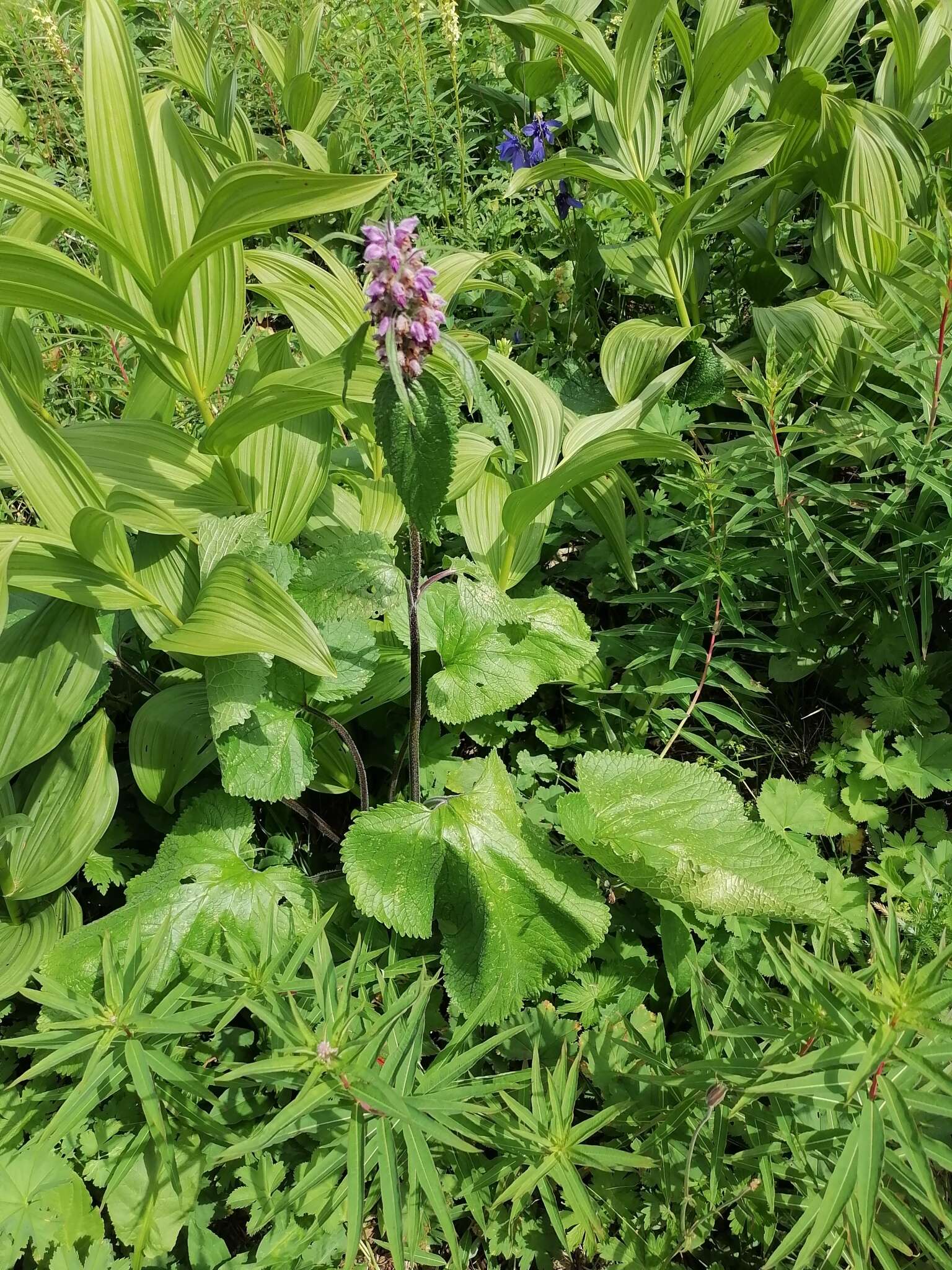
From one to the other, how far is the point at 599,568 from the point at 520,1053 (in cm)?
125

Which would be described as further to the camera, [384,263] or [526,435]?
[526,435]

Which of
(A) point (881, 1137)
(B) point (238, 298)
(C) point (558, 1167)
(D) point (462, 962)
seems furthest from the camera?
(B) point (238, 298)

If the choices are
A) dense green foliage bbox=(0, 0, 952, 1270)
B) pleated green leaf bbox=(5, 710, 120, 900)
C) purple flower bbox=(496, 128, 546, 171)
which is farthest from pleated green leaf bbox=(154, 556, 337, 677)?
purple flower bbox=(496, 128, 546, 171)

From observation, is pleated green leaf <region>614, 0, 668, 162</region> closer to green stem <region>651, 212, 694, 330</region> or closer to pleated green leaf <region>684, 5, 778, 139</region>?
pleated green leaf <region>684, 5, 778, 139</region>

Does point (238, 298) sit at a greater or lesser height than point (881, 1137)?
greater

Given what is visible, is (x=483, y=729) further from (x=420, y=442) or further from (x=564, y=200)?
(x=564, y=200)

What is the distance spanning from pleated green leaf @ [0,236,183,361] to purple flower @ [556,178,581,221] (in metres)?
1.75

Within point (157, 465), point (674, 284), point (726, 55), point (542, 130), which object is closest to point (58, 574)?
point (157, 465)

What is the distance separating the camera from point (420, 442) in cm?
126

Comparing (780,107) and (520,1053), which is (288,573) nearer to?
(520,1053)

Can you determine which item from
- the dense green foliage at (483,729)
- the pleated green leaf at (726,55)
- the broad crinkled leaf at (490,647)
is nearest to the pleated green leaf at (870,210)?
the dense green foliage at (483,729)

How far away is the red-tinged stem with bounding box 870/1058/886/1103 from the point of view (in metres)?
1.09

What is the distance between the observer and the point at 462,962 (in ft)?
5.53

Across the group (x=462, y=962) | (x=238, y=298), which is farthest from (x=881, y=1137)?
(x=238, y=298)
